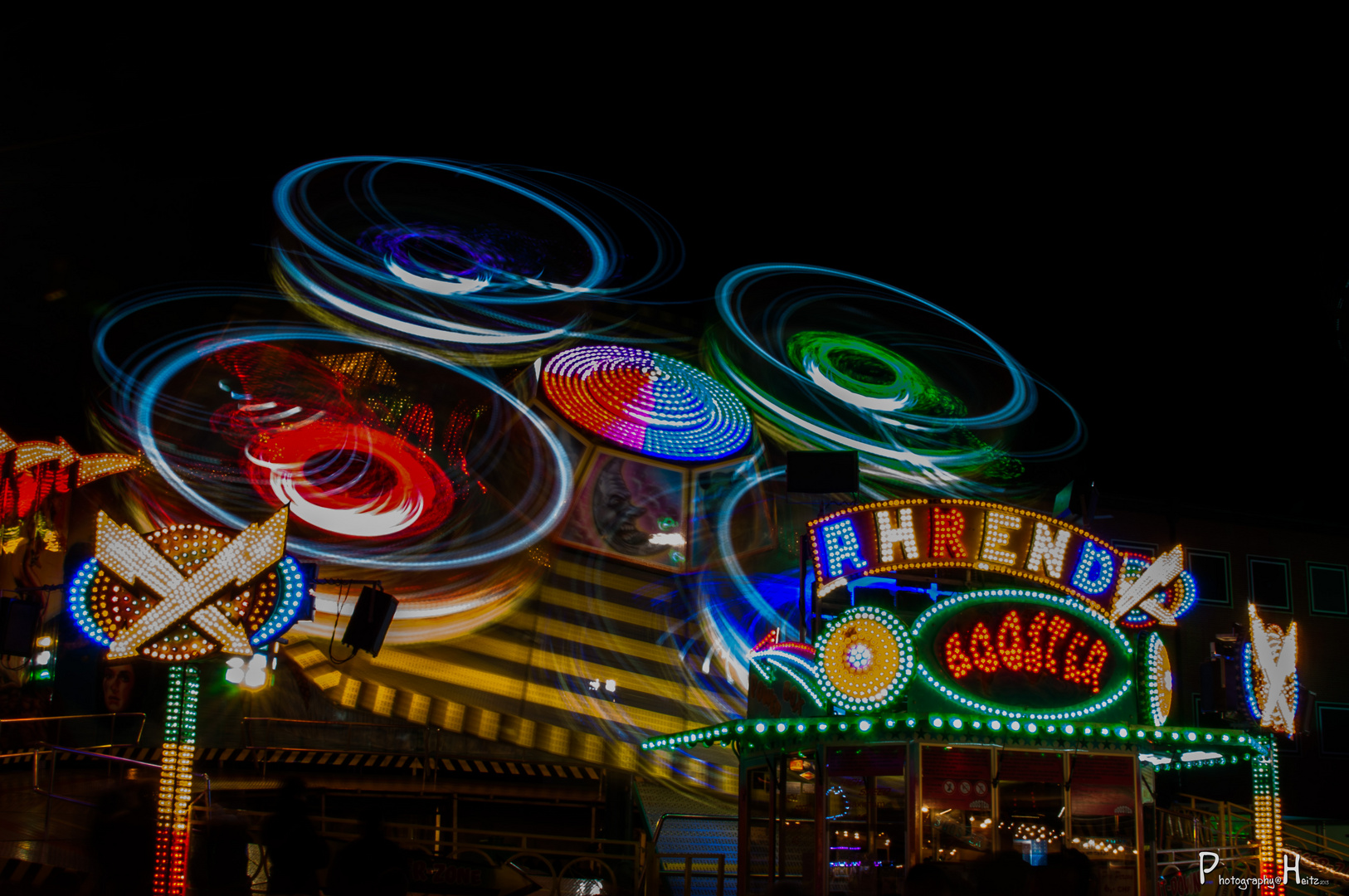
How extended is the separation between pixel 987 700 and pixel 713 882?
796 centimetres

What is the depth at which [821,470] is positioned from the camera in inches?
754

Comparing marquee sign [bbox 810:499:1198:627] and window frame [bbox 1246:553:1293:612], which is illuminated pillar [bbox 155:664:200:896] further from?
window frame [bbox 1246:553:1293:612]

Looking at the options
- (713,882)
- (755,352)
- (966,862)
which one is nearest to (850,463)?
(966,862)

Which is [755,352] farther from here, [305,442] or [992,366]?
[305,442]

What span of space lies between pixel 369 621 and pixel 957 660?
26.7 feet

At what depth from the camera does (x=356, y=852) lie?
807cm

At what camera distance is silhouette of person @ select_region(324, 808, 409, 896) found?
7.96m

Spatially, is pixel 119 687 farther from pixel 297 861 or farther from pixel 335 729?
pixel 297 861

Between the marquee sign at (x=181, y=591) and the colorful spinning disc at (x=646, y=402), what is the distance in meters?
18.3

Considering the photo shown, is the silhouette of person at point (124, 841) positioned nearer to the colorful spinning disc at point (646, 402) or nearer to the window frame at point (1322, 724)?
the colorful spinning disc at point (646, 402)

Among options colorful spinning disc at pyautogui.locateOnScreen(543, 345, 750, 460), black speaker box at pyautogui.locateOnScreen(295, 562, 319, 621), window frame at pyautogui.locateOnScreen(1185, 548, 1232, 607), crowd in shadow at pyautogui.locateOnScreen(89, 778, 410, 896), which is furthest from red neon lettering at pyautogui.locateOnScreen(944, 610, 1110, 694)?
window frame at pyautogui.locateOnScreen(1185, 548, 1232, 607)

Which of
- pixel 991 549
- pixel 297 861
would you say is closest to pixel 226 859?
pixel 297 861

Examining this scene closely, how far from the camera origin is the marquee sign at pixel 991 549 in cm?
1653

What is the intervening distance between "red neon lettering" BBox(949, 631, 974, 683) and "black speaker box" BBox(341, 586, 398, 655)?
25.4 feet
